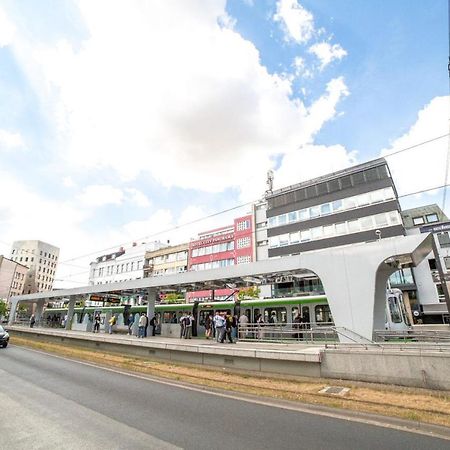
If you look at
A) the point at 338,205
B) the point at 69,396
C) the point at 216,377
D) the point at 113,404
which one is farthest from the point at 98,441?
the point at 338,205

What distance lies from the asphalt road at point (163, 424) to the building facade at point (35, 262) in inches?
5085

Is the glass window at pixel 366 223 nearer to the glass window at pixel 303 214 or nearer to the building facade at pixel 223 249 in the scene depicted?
the glass window at pixel 303 214

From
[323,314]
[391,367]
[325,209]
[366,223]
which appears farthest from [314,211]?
[391,367]

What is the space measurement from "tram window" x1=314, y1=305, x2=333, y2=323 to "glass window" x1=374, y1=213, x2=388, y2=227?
18707mm

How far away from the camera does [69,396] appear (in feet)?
25.1

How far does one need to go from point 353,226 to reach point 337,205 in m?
3.45

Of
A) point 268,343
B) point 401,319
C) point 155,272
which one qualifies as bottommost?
point 268,343

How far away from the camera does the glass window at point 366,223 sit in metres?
33.0

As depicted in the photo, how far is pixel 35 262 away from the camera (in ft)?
405

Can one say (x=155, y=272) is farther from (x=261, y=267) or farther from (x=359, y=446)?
(x=359, y=446)

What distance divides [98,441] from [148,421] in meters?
1.27

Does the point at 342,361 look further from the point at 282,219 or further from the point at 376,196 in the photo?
the point at 282,219

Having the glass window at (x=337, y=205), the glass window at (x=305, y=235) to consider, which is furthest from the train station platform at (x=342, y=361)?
the glass window at (x=337, y=205)

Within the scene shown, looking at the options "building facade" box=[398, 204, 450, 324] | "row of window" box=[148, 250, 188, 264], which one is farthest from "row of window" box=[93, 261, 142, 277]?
"building facade" box=[398, 204, 450, 324]
